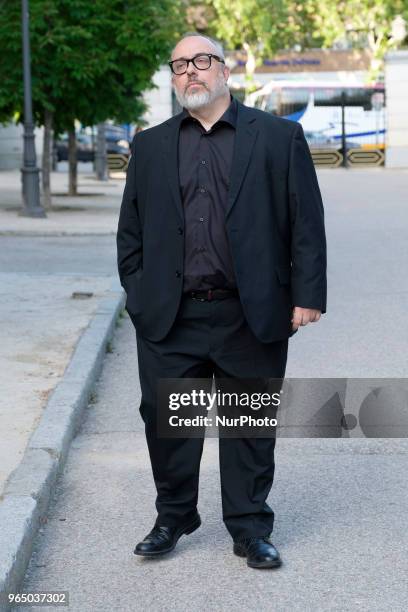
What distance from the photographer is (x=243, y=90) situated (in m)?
59.1

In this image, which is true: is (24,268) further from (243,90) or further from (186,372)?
(243,90)

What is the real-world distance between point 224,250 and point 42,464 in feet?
5.52

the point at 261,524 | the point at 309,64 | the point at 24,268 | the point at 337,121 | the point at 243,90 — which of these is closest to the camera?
the point at 261,524

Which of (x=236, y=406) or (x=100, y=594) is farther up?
(x=236, y=406)

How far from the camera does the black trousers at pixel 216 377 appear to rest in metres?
4.90

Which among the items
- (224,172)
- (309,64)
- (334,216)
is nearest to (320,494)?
(224,172)

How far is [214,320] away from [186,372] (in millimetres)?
226

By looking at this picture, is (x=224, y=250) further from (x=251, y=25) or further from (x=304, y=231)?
(x=251, y=25)

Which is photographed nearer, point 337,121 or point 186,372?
point 186,372

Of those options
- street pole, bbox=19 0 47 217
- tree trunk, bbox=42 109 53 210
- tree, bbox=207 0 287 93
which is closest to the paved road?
street pole, bbox=19 0 47 217

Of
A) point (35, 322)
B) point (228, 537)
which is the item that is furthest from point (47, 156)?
point (228, 537)

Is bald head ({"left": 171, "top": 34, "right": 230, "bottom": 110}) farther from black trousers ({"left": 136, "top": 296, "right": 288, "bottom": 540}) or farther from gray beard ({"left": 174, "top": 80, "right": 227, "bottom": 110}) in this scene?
black trousers ({"left": 136, "top": 296, "right": 288, "bottom": 540})

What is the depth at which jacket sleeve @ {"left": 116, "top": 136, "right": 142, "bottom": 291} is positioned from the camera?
5.04 m

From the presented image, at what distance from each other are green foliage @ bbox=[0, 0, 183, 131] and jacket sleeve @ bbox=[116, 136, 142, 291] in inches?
725
